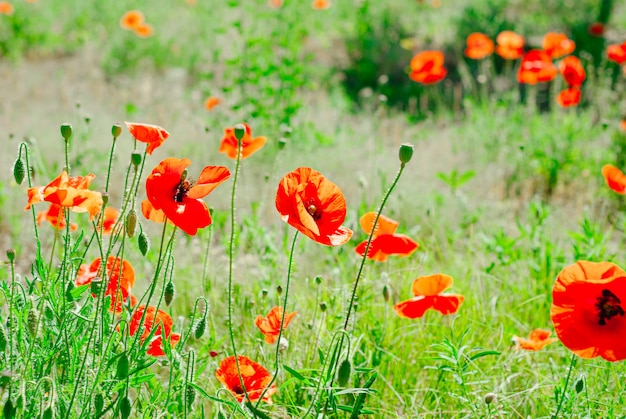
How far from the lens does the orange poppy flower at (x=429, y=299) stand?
6.48 feet

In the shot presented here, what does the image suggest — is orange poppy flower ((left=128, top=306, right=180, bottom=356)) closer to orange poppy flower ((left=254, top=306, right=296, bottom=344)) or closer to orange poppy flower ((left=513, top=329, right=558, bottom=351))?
orange poppy flower ((left=254, top=306, right=296, bottom=344))

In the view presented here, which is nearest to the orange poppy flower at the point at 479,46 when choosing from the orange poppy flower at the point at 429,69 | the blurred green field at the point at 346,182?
the blurred green field at the point at 346,182

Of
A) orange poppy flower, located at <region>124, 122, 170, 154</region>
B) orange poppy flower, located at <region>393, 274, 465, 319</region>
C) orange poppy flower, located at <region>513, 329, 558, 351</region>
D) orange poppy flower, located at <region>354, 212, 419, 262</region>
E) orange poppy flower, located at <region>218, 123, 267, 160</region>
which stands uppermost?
orange poppy flower, located at <region>124, 122, 170, 154</region>

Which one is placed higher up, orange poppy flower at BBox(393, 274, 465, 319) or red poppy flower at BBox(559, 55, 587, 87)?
red poppy flower at BBox(559, 55, 587, 87)

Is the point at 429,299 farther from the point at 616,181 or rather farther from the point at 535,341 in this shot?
the point at 616,181

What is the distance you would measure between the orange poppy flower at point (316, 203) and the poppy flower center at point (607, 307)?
1.68ft

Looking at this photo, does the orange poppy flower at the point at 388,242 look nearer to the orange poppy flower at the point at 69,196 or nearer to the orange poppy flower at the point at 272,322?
the orange poppy flower at the point at 272,322

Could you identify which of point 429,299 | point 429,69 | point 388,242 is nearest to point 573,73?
point 429,69

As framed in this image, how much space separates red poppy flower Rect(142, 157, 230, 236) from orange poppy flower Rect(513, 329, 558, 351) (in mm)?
934

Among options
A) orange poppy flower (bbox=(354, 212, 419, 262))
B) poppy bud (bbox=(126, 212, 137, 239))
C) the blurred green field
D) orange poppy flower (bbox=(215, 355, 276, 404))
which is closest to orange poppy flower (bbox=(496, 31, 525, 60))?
the blurred green field

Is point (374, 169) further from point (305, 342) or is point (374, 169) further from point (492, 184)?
point (305, 342)

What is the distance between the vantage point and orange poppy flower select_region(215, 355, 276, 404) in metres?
1.73

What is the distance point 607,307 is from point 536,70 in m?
2.54

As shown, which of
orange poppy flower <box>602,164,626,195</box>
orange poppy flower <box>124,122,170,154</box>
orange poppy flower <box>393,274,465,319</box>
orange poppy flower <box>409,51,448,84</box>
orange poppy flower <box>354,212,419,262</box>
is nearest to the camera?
orange poppy flower <box>124,122,170,154</box>
